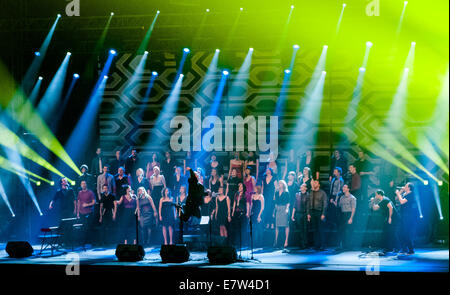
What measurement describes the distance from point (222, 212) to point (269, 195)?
1036mm

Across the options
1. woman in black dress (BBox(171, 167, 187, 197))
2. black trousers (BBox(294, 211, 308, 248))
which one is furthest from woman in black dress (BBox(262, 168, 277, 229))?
woman in black dress (BBox(171, 167, 187, 197))

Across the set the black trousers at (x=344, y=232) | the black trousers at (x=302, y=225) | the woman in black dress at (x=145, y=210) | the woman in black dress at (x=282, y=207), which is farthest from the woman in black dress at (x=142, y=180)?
the black trousers at (x=344, y=232)

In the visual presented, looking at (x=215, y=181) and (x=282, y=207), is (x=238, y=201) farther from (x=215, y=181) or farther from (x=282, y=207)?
(x=282, y=207)

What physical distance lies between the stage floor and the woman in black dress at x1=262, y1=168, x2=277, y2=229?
73cm

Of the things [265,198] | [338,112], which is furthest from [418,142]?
[265,198]

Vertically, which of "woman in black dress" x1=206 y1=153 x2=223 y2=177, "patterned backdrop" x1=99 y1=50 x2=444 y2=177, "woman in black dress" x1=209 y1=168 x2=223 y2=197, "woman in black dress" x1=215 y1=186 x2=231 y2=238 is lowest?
"woman in black dress" x1=215 y1=186 x2=231 y2=238

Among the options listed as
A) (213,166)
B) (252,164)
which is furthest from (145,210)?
(252,164)

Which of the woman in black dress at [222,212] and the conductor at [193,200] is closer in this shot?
the conductor at [193,200]

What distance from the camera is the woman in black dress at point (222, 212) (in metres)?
11.5

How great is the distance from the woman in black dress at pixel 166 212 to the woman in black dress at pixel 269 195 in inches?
74.2

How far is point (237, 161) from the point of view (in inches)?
485

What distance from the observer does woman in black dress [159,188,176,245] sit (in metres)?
11.4

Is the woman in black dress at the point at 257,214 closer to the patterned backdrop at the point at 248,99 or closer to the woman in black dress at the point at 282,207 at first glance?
the woman in black dress at the point at 282,207

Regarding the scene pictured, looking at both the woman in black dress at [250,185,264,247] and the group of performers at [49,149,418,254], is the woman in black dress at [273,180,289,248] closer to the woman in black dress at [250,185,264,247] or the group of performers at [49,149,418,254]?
the group of performers at [49,149,418,254]
